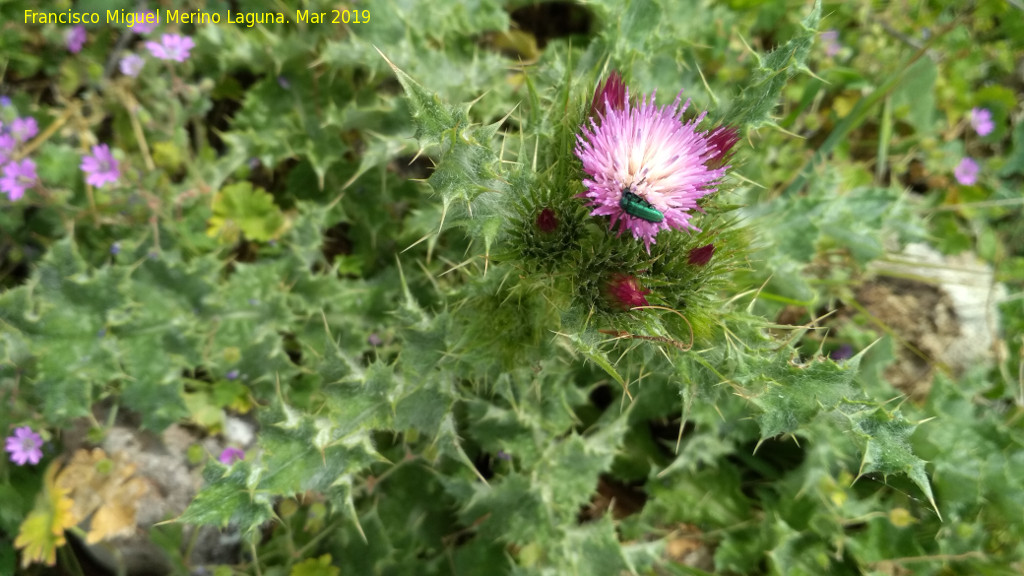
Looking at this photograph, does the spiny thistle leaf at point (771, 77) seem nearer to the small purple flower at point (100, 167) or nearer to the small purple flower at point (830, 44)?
the small purple flower at point (830, 44)

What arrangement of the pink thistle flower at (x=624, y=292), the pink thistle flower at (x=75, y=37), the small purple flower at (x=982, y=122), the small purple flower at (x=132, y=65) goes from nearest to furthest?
the pink thistle flower at (x=624, y=292) → the small purple flower at (x=132, y=65) → the pink thistle flower at (x=75, y=37) → the small purple flower at (x=982, y=122)

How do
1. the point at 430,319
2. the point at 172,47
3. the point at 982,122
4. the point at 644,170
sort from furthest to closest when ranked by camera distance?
the point at 982,122
the point at 172,47
the point at 430,319
the point at 644,170

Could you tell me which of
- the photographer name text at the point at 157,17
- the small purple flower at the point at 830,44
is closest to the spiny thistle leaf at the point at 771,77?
the small purple flower at the point at 830,44

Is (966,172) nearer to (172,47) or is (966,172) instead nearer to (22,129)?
(172,47)

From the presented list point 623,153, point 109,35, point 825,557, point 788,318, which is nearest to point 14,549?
point 109,35

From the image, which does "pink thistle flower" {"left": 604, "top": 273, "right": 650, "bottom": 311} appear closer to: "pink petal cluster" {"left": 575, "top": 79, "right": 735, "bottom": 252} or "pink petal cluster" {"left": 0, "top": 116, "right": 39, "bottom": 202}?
"pink petal cluster" {"left": 575, "top": 79, "right": 735, "bottom": 252}

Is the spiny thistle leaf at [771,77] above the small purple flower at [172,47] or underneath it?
above

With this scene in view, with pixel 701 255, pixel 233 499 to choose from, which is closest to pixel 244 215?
pixel 233 499
